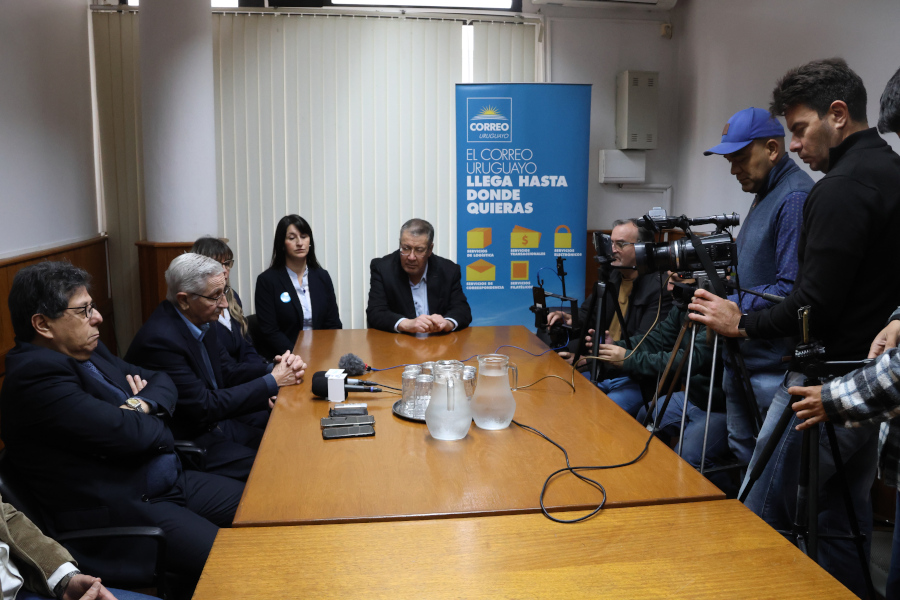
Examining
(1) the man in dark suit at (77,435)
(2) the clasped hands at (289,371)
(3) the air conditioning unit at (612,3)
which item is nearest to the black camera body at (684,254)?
(2) the clasped hands at (289,371)

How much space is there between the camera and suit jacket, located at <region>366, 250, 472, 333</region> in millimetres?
3668

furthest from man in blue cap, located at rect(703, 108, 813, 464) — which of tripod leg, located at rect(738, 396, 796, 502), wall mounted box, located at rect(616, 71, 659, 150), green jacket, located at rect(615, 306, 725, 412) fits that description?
wall mounted box, located at rect(616, 71, 659, 150)

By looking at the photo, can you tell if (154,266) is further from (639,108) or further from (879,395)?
(879,395)

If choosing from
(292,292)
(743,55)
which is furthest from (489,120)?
(292,292)

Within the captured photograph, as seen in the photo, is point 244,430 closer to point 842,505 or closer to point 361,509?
point 361,509

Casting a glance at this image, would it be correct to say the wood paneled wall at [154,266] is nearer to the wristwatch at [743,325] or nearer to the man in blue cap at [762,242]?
the man in blue cap at [762,242]

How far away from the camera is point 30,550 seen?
1462 millimetres

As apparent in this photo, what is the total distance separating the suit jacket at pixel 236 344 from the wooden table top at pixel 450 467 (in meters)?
0.82

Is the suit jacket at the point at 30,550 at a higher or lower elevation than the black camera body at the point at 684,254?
lower

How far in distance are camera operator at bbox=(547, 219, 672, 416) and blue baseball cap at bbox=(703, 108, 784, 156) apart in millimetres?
751

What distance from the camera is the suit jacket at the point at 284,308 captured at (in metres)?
3.82

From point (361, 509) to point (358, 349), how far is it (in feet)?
5.43

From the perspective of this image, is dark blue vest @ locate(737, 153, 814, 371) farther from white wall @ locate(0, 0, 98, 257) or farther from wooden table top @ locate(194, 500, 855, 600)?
white wall @ locate(0, 0, 98, 257)

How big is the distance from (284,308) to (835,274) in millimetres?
2871
